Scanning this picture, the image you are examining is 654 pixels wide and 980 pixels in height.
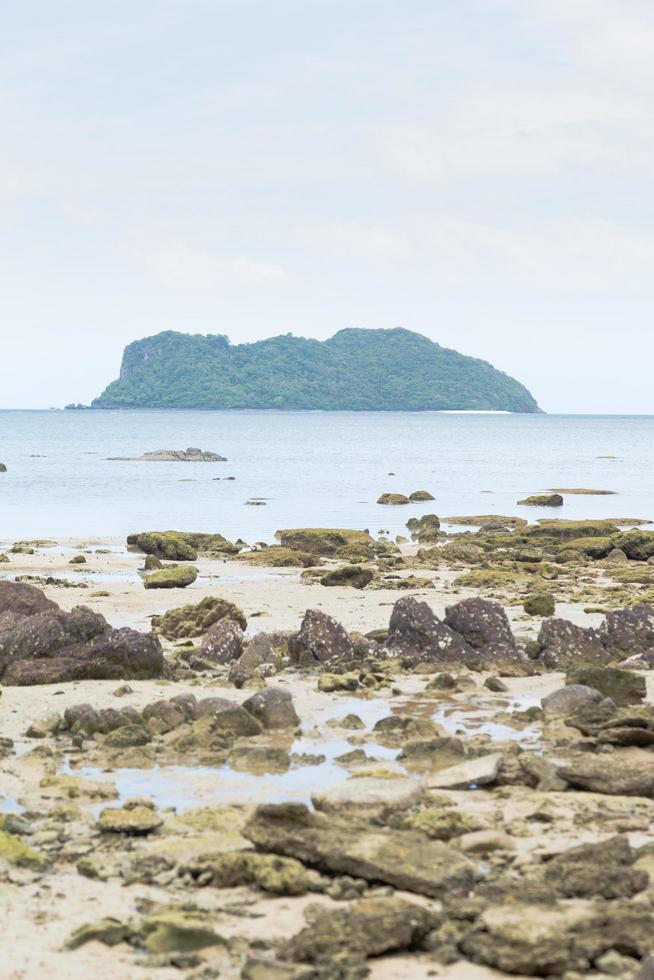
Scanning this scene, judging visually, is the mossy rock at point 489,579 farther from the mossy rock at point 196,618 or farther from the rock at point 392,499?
the rock at point 392,499

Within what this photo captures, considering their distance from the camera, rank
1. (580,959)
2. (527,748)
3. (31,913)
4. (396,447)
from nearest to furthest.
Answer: (580,959) → (31,913) → (527,748) → (396,447)

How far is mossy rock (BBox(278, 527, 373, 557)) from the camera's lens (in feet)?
123

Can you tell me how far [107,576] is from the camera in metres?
32.0

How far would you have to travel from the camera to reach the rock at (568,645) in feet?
61.2

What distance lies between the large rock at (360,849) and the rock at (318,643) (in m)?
8.33

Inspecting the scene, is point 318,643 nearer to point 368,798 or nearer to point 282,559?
point 368,798

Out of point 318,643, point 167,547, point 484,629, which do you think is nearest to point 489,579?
point 484,629

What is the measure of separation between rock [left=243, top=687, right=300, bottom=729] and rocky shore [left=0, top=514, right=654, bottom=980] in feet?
0.13

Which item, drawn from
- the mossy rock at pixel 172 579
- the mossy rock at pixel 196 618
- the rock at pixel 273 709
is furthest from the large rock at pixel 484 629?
the mossy rock at pixel 172 579

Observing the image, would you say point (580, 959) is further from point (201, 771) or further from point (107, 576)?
point (107, 576)

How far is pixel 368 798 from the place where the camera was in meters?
10.9

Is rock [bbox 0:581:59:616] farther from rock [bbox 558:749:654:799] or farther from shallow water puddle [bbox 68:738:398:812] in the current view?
rock [bbox 558:749:654:799]

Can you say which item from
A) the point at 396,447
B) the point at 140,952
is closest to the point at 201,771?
the point at 140,952

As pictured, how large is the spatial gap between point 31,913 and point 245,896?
4.95 feet
